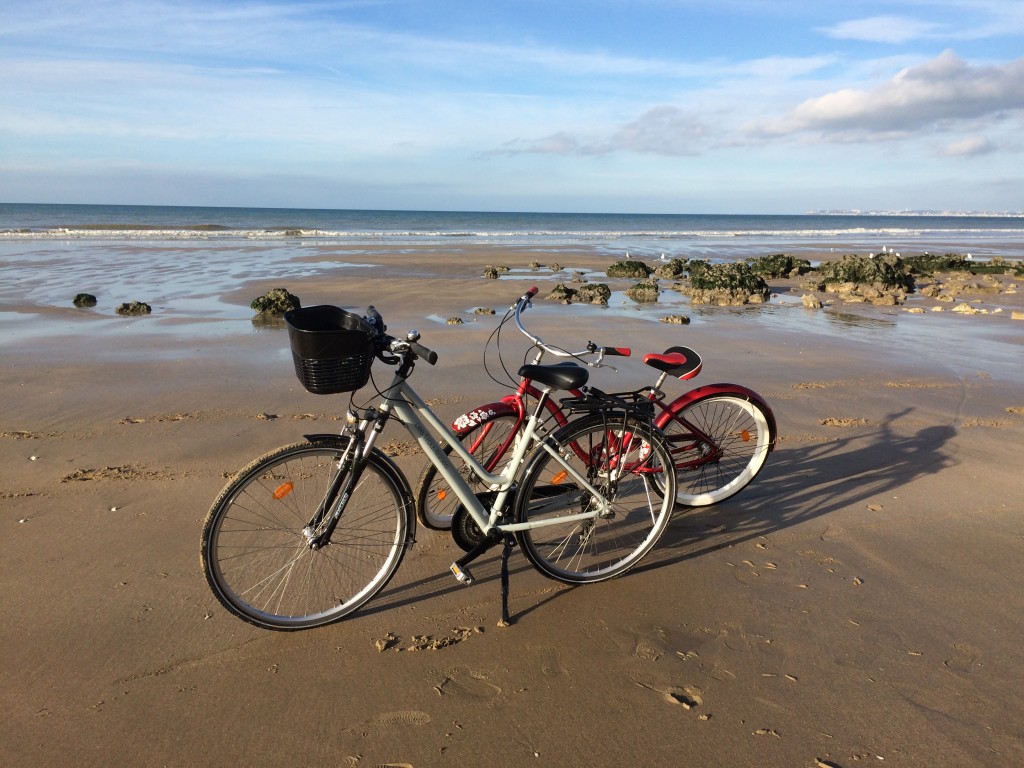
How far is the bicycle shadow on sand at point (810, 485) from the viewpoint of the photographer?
4.29 m

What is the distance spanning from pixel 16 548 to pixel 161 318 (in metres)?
8.00

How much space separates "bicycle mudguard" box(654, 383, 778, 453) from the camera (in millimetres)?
4508

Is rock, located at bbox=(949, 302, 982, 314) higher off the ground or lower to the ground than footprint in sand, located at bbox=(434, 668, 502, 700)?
higher

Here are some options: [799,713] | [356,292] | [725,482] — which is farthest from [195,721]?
[356,292]

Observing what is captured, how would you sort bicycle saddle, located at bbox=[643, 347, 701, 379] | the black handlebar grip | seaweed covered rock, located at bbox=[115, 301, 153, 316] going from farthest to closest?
seaweed covered rock, located at bbox=[115, 301, 153, 316] → bicycle saddle, located at bbox=[643, 347, 701, 379] → the black handlebar grip

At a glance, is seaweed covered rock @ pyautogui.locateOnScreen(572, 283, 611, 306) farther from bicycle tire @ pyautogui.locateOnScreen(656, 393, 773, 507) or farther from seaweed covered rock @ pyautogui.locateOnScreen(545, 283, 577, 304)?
bicycle tire @ pyautogui.locateOnScreen(656, 393, 773, 507)

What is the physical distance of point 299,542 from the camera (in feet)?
12.3

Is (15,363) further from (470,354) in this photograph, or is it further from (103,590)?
(103,590)

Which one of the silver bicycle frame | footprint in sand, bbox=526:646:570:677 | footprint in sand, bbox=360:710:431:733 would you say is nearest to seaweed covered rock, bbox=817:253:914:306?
the silver bicycle frame

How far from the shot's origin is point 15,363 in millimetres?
7809

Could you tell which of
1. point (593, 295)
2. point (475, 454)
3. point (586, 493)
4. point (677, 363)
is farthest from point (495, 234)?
point (586, 493)

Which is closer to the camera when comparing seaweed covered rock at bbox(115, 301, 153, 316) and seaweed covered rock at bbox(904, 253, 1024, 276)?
seaweed covered rock at bbox(115, 301, 153, 316)

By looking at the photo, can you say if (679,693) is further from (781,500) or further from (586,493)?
(781,500)

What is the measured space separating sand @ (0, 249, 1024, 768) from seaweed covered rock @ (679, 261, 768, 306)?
8.48 metres
